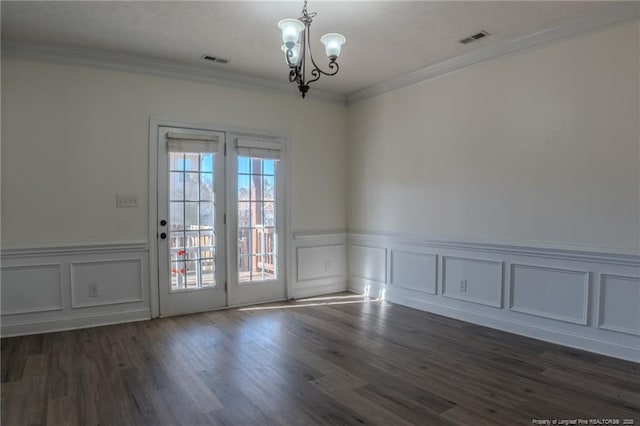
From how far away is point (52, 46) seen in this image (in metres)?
3.78

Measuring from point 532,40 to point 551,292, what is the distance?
89.3 inches

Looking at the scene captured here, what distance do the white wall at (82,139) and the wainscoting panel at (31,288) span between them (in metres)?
0.26

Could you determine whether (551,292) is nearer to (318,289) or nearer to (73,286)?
(318,289)

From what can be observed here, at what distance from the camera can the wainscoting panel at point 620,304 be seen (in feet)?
10.1

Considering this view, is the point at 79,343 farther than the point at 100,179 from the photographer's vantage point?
No

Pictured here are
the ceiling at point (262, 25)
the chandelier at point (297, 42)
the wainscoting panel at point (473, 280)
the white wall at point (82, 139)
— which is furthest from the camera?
the wainscoting panel at point (473, 280)

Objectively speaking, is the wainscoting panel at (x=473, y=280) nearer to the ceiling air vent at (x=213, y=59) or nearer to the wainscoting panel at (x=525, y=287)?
the wainscoting panel at (x=525, y=287)

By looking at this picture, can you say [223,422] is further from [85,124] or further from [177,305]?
[85,124]

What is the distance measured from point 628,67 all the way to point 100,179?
480cm

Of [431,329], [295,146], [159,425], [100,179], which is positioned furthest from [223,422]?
[295,146]

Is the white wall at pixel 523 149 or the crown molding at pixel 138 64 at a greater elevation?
the crown molding at pixel 138 64

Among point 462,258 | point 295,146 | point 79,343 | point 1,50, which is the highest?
point 1,50

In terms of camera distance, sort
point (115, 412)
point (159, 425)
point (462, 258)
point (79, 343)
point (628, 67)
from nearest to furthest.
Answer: point (159, 425), point (115, 412), point (628, 67), point (79, 343), point (462, 258)

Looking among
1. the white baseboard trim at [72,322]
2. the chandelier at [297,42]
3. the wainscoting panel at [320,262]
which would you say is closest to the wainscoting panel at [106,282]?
the white baseboard trim at [72,322]
